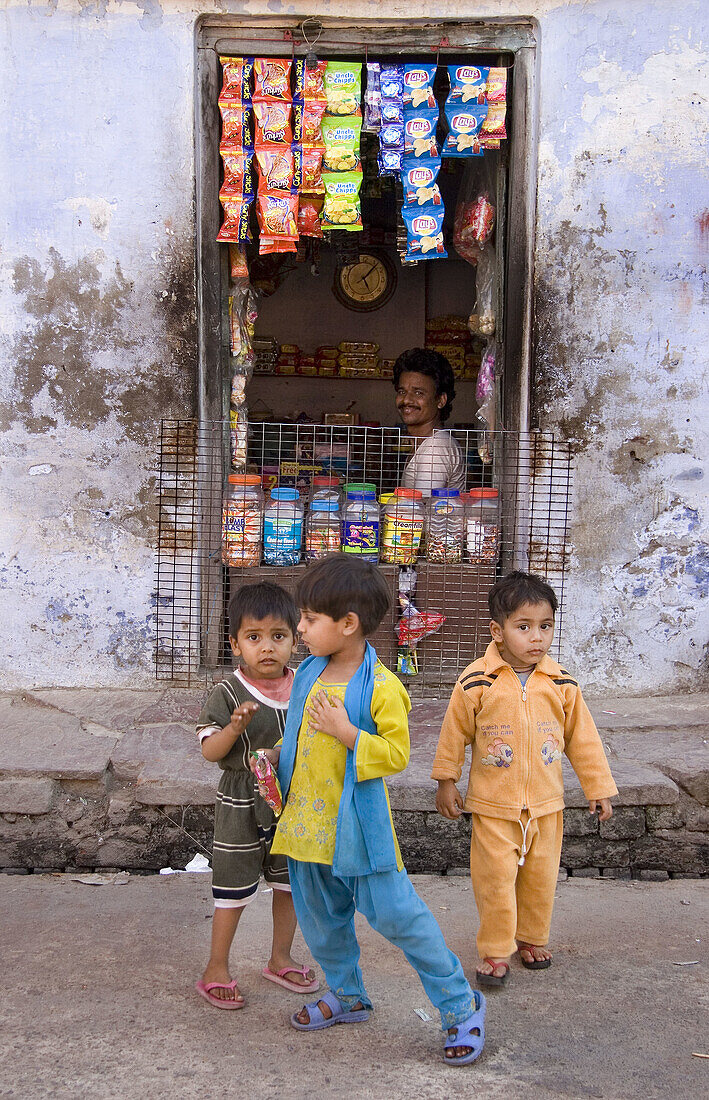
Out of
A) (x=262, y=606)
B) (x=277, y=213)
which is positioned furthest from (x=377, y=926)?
(x=277, y=213)

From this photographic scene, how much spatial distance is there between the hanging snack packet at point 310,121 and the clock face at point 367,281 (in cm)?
303

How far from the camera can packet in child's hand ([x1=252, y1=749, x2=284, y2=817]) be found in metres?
2.41

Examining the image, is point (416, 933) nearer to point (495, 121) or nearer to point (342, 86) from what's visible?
point (495, 121)

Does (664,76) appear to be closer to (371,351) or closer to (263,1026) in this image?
(371,351)

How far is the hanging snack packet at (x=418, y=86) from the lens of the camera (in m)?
4.25

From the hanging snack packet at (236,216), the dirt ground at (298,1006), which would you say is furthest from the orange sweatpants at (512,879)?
the hanging snack packet at (236,216)

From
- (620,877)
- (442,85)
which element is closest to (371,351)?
(442,85)

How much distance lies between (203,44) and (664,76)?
1993 mm

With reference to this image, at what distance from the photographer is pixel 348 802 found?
2293 millimetres

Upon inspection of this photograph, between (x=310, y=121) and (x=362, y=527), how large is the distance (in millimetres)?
1787

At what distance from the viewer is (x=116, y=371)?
4312 mm

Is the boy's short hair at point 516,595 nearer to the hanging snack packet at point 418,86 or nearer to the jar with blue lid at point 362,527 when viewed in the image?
the jar with blue lid at point 362,527

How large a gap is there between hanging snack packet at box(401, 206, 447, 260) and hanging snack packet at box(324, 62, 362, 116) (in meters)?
0.50

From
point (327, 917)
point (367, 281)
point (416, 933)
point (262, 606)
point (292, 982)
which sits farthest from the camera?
point (367, 281)
